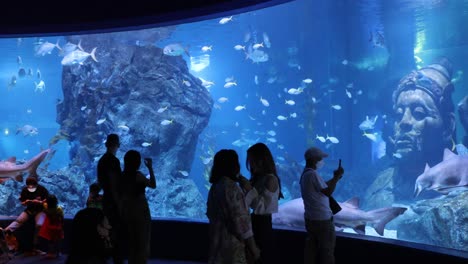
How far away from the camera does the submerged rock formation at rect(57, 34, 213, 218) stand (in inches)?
610

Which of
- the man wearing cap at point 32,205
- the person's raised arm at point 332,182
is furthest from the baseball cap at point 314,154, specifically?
the man wearing cap at point 32,205

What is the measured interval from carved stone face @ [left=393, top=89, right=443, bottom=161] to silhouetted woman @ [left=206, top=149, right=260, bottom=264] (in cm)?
1872

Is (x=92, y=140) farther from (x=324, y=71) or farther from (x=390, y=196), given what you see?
(x=324, y=71)

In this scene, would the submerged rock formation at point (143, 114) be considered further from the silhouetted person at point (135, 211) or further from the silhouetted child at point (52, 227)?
the silhouetted person at point (135, 211)

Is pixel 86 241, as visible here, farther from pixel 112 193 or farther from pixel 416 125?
pixel 416 125

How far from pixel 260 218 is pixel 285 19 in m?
36.2

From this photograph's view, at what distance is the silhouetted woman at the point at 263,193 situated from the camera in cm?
411

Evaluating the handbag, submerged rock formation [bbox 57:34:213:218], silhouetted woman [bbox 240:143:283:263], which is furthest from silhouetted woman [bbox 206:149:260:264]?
submerged rock formation [bbox 57:34:213:218]

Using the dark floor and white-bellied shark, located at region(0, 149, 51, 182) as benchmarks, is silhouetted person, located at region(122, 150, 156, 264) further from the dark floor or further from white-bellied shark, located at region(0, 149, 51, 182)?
white-bellied shark, located at region(0, 149, 51, 182)

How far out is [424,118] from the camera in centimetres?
1961

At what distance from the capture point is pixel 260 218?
4.14 metres

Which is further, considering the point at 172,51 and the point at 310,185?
the point at 172,51

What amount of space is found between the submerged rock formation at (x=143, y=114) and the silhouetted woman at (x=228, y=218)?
38.0 ft

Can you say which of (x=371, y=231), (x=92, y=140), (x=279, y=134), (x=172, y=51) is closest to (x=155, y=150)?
(x=92, y=140)
